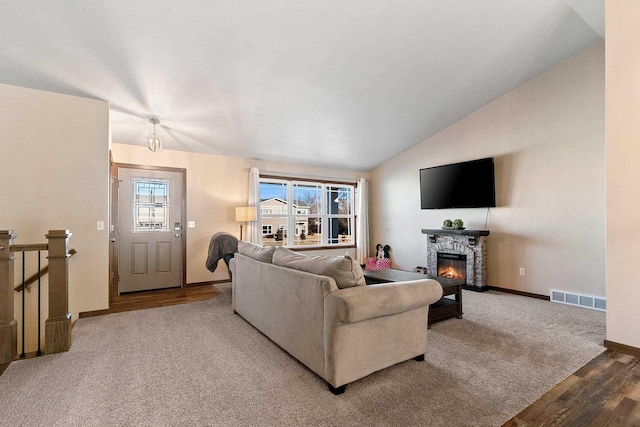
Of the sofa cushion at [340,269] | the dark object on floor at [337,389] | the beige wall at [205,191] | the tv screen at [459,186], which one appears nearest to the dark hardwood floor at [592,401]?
the dark object on floor at [337,389]

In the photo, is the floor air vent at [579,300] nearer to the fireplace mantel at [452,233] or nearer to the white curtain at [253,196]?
the fireplace mantel at [452,233]

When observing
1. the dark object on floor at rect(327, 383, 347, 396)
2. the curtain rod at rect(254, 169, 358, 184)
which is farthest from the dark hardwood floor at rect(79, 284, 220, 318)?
the dark object on floor at rect(327, 383, 347, 396)

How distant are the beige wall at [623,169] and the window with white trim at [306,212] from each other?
16.2ft

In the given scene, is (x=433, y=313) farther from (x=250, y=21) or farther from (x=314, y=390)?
(x=250, y=21)

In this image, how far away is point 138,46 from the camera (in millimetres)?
2848

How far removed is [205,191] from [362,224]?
3.55 m

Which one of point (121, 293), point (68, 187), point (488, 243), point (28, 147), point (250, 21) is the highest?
Answer: point (250, 21)

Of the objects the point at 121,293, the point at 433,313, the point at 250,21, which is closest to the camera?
the point at 250,21

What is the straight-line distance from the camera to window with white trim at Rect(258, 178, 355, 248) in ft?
20.7

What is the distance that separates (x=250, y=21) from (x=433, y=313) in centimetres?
341

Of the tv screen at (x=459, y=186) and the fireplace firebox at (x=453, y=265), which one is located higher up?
the tv screen at (x=459, y=186)

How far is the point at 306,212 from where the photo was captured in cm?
681

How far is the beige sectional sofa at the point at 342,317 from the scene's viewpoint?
1.94 metres

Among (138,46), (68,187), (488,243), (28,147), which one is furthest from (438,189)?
(28,147)
